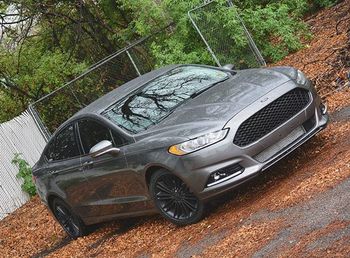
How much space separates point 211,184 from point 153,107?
1.60 meters

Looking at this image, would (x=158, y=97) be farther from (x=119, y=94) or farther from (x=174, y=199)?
(x=174, y=199)

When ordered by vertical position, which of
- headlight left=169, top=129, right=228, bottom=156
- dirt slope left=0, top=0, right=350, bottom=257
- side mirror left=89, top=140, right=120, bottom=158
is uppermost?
side mirror left=89, top=140, right=120, bottom=158

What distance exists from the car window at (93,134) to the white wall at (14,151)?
5.61 meters

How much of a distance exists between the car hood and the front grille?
0.58 feet

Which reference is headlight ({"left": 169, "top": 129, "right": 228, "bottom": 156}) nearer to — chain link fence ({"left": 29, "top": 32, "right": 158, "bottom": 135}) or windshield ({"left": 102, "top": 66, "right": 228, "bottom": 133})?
windshield ({"left": 102, "top": 66, "right": 228, "bottom": 133})

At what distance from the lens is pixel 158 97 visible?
812 cm

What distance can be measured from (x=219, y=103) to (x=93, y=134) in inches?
76.7

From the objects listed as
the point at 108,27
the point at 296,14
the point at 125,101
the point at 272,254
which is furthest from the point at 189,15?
the point at 272,254

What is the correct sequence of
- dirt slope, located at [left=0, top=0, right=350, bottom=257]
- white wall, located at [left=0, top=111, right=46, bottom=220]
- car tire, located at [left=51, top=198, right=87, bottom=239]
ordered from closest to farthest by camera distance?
1. dirt slope, located at [left=0, top=0, right=350, bottom=257]
2. car tire, located at [left=51, top=198, right=87, bottom=239]
3. white wall, located at [left=0, top=111, right=46, bottom=220]

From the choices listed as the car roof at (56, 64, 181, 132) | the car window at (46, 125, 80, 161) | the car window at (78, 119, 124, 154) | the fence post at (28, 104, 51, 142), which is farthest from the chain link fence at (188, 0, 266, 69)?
the car window at (78, 119, 124, 154)

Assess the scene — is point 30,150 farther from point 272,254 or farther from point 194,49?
point 272,254

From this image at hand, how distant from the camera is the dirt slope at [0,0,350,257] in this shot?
5496 mm

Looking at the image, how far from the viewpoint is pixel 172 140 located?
6949mm

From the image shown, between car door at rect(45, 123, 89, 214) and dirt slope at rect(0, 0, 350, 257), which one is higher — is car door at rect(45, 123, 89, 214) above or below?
above
